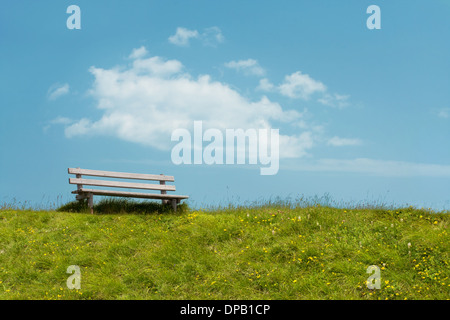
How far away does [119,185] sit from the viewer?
12.6 metres

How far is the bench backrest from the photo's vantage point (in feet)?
40.9

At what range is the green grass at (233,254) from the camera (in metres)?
8.01

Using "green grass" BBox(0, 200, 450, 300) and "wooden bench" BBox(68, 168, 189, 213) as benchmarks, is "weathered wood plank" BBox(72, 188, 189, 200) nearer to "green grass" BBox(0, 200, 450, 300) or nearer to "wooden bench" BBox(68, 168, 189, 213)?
"wooden bench" BBox(68, 168, 189, 213)

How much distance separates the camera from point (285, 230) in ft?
33.0

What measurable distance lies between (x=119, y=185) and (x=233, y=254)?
4998 millimetres

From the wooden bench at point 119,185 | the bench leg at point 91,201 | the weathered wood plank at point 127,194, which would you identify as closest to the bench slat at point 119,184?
the wooden bench at point 119,185

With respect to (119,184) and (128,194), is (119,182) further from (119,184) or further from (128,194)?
(128,194)

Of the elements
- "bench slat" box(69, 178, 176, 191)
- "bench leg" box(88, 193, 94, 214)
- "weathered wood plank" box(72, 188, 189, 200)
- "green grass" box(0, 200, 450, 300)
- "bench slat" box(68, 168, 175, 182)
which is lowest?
"green grass" box(0, 200, 450, 300)

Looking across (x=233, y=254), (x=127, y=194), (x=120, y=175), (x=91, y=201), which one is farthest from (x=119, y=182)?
(x=233, y=254)

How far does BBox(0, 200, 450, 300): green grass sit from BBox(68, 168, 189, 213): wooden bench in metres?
0.65

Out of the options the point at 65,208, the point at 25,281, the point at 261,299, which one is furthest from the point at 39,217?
the point at 261,299

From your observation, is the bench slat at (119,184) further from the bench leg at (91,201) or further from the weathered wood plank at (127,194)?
the bench leg at (91,201)

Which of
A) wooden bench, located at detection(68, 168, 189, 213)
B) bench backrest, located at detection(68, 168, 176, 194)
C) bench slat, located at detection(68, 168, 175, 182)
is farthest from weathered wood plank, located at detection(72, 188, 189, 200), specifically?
bench slat, located at detection(68, 168, 175, 182)
